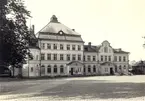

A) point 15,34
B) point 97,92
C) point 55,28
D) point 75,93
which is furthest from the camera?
point 55,28

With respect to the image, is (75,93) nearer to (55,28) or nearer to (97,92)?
(97,92)

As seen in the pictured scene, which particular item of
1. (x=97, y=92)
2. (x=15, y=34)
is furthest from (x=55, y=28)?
(x=97, y=92)

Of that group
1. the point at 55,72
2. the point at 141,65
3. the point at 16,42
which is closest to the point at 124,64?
the point at 141,65

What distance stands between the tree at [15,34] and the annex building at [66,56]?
32053 mm

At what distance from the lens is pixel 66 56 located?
66562mm

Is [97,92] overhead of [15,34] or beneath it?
beneath

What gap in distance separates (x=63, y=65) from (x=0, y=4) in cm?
4392

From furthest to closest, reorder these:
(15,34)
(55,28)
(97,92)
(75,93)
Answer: (55,28)
(15,34)
(97,92)
(75,93)

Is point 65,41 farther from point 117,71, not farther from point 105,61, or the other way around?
point 117,71

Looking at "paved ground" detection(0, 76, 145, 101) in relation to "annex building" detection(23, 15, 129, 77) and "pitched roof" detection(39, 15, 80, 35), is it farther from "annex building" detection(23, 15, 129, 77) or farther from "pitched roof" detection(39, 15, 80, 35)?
"pitched roof" detection(39, 15, 80, 35)

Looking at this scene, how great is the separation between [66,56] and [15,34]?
4216 centimetres

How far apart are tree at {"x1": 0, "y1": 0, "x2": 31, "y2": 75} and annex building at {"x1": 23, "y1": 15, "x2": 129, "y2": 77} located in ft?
105

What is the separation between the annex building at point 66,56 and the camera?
62469 mm

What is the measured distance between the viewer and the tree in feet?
77.5
